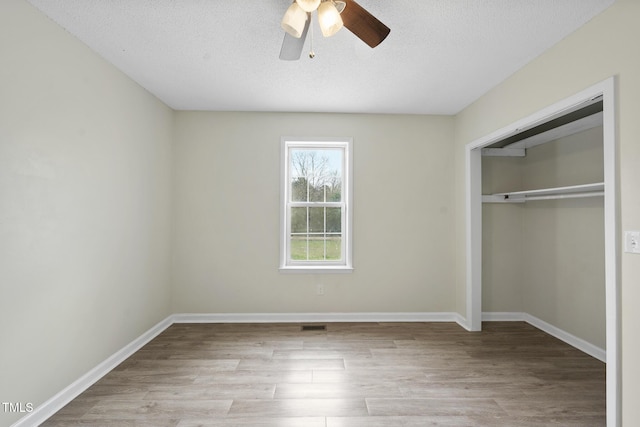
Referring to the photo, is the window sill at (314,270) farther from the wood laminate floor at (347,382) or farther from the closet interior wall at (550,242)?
the closet interior wall at (550,242)

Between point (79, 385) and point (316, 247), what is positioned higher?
point (316, 247)

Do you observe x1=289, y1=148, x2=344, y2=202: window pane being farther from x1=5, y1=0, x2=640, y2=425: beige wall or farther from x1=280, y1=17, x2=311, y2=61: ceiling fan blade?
x1=280, y1=17, x2=311, y2=61: ceiling fan blade

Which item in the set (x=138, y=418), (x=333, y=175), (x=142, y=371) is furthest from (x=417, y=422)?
(x=333, y=175)

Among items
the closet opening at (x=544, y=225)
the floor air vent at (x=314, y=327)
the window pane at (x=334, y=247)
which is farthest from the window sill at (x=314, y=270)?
the closet opening at (x=544, y=225)

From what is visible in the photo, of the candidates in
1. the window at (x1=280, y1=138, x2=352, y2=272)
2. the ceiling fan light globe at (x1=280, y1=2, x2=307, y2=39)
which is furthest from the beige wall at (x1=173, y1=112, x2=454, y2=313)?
the ceiling fan light globe at (x1=280, y1=2, x2=307, y2=39)

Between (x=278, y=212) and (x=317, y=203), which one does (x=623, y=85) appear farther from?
(x=278, y=212)

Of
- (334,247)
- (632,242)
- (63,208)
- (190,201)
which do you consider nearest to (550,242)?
(632,242)

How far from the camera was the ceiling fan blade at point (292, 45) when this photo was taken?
6.09 feet

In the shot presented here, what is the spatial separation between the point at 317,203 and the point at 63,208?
8.39ft

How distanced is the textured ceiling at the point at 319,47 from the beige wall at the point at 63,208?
0.96 feet

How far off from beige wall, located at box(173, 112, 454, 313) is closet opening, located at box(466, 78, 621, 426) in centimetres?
42

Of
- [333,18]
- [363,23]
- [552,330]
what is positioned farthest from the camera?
[552,330]

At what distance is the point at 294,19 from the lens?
5.23 feet

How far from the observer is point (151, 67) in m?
2.75
